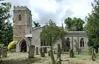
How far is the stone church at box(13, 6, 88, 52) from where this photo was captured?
5288 centimetres

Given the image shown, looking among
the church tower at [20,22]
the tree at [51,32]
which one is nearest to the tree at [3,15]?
the tree at [51,32]

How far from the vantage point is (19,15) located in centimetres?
6159

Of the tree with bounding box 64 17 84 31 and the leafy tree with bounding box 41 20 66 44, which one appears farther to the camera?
the tree with bounding box 64 17 84 31

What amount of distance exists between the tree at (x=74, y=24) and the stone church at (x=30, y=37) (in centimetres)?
2350

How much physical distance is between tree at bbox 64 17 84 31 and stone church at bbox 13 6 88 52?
77.1ft

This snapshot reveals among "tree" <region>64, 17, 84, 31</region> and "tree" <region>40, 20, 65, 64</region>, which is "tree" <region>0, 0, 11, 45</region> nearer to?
"tree" <region>40, 20, 65, 64</region>

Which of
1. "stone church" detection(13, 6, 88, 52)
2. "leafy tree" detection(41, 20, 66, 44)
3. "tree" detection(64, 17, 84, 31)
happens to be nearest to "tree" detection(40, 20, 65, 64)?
"leafy tree" detection(41, 20, 66, 44)

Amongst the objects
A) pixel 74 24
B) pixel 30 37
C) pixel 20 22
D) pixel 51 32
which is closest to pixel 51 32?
pixel 51 32

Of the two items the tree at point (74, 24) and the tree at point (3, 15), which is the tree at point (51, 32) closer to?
the tree at point (3, 15)

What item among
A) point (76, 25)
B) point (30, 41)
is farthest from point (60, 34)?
point (76, 25)

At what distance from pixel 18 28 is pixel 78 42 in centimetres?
1695

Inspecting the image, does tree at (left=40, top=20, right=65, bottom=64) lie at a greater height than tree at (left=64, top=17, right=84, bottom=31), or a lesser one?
lesser

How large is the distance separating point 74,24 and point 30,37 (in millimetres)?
32104

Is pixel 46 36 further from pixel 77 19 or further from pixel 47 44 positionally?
pixel 77 19
